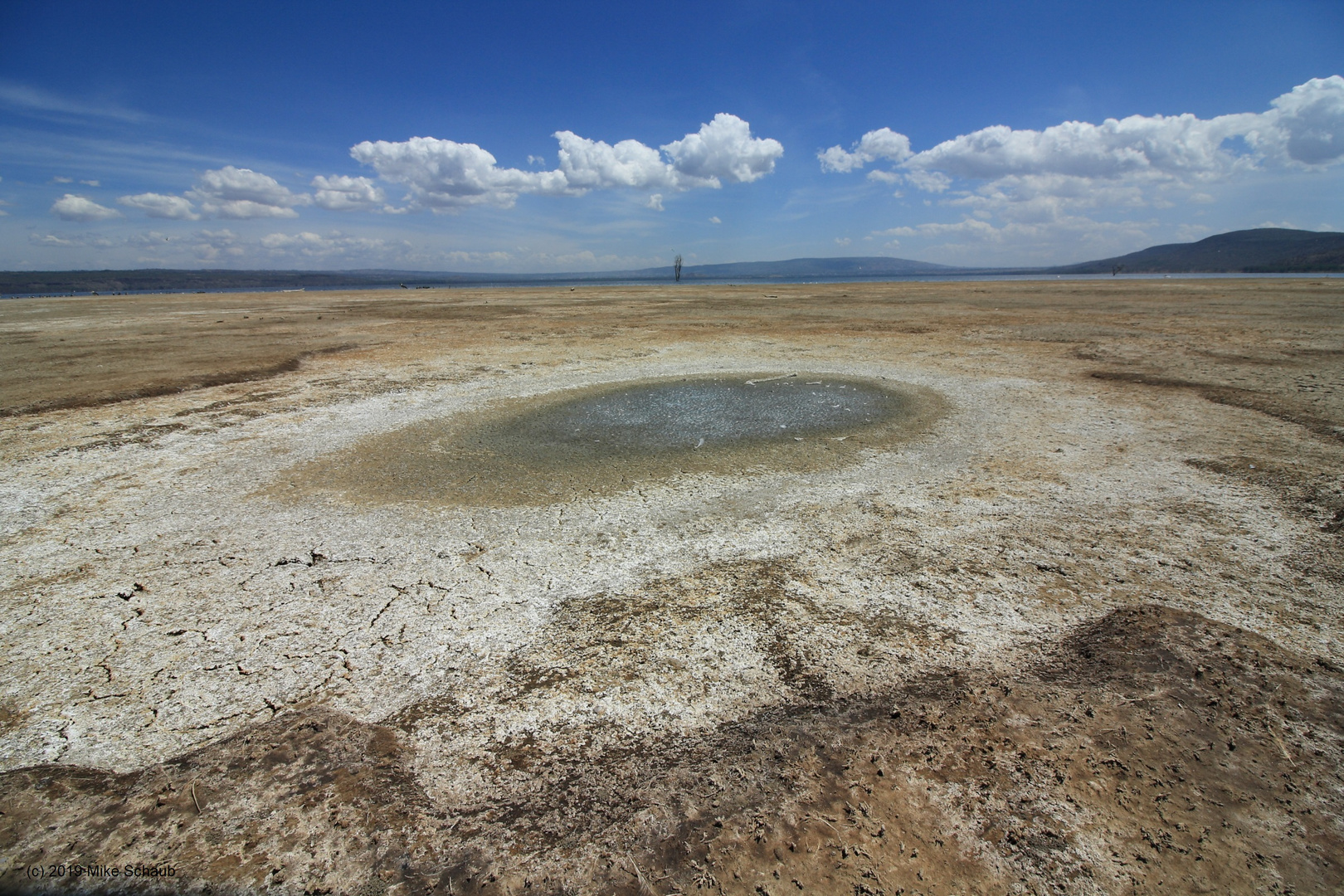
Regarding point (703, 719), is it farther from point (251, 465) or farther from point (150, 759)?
point (251, 465)

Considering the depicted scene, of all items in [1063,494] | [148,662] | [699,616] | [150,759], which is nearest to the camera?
[150,759]

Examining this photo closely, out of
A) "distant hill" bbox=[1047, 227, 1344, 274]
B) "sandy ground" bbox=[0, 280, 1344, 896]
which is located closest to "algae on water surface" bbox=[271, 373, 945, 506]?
"sandy ground" bbox=[0, 280, 1344, 896]

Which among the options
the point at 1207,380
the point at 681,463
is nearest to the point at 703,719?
the point at 681,463

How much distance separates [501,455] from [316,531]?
7.21ft

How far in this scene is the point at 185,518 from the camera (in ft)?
16.3

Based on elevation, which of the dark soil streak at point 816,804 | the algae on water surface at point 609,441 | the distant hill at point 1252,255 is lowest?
the dark soil streak at point 816,804

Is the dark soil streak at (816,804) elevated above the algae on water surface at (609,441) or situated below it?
below

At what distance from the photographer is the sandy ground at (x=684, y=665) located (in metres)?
2.13

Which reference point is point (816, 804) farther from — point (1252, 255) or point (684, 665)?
point (1252, 255)

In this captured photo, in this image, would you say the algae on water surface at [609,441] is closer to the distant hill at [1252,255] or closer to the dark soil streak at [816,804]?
the dark soil streak at [816,804]

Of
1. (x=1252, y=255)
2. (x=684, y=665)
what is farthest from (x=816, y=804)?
(x=1252, y=255)

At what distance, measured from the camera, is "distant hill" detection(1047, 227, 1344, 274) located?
3912 inches

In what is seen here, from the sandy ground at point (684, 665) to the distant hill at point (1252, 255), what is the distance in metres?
125

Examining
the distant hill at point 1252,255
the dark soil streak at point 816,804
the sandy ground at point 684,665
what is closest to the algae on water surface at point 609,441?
the sandy ground at point 684,665
